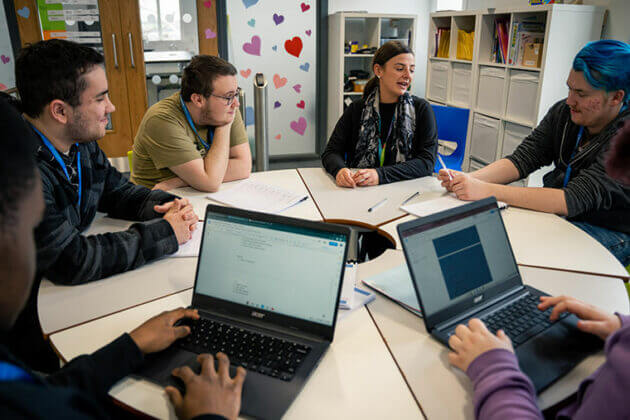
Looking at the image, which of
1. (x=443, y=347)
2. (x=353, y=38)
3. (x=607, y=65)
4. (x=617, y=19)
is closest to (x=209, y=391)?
(x=443, y=347)

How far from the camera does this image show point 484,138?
376 centimetres

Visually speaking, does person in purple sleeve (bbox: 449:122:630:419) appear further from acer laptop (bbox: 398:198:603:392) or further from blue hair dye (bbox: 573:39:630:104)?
blue hair dye (bbox: 573:39:630:104)

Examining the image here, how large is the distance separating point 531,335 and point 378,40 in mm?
4095

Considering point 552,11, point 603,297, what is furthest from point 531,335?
point 552,11

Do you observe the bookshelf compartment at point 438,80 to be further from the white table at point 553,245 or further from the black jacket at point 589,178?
the white table at point 553,245

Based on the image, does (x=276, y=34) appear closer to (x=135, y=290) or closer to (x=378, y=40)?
(x=378, y=40)

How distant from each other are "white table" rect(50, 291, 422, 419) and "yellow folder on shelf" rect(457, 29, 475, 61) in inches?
135

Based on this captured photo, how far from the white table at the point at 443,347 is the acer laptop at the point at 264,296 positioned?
0.18 meters

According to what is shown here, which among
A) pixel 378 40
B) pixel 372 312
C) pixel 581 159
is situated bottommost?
pixel 372 312

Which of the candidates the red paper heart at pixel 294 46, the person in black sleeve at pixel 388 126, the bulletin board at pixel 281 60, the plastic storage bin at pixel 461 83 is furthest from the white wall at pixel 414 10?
the person in black sleeve at pixel 388 126

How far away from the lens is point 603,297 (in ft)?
3.87

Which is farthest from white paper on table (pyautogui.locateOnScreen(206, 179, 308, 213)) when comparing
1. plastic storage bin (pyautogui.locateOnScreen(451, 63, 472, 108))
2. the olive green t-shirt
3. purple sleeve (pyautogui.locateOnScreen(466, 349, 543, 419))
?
plastic storage bin (pyautogui.locateOnScreen(451, 63, 472, 108))

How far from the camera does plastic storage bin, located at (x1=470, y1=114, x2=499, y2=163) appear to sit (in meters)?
3.62

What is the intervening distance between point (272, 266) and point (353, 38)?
14.0ft
